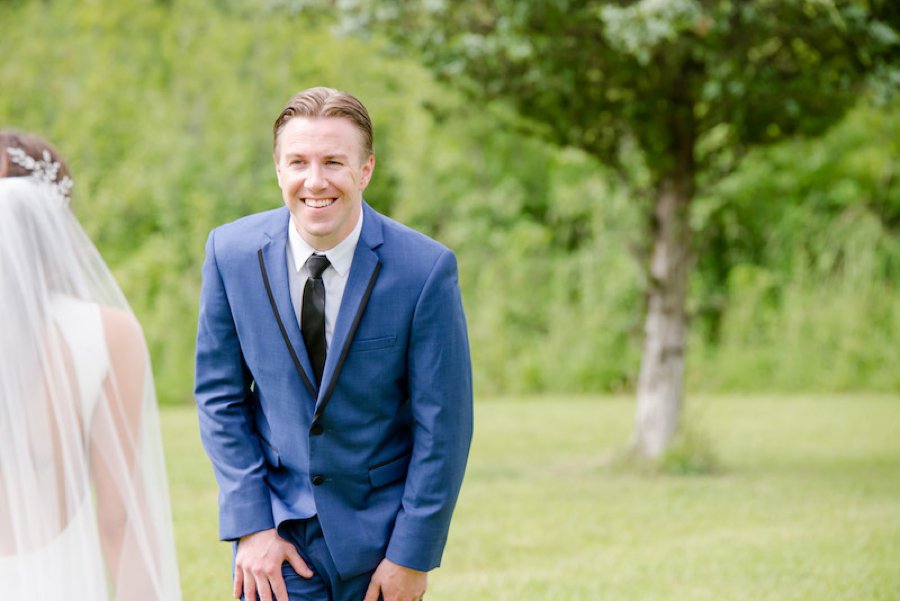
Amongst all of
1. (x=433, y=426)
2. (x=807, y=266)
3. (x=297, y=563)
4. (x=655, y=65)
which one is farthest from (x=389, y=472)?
(x=807, y=266)

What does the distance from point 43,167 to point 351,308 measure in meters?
1.02

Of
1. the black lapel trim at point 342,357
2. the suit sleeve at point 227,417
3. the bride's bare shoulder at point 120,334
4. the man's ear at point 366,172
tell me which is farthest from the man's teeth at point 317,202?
the bride's bare shoulder at point 120,334

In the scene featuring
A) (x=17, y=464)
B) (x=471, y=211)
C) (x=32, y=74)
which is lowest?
(x=17, y=464)

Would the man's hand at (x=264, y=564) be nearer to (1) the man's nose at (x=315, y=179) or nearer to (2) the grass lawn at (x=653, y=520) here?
(1) the man's nose at (x=315, y=179)

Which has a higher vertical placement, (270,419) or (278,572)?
(270,419)

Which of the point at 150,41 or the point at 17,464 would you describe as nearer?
the point at 17,464

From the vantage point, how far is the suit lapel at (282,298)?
2.91 metres

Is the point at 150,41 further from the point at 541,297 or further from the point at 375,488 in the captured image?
the point at 375,488

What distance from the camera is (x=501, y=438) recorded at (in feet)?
38.5

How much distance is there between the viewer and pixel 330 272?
9.81 ft

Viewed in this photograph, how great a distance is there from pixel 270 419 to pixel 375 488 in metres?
0.34

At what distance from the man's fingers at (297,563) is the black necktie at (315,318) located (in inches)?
18.0

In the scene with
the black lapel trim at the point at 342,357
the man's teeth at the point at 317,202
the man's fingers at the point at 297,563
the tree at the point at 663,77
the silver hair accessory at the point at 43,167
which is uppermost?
the tree at the point at 663,77

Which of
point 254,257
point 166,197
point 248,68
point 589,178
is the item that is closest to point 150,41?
point 248,68
